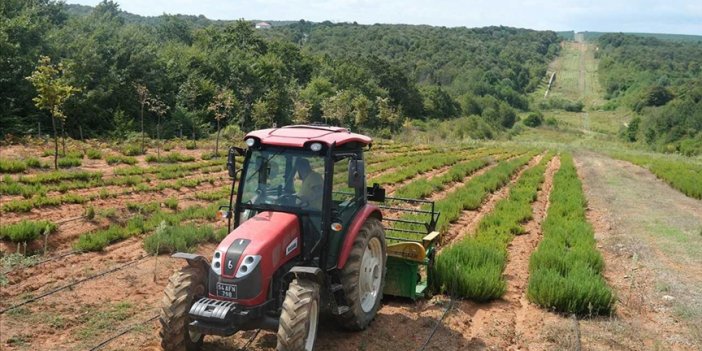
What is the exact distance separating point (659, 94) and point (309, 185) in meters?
110

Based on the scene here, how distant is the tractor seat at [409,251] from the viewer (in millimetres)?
7547

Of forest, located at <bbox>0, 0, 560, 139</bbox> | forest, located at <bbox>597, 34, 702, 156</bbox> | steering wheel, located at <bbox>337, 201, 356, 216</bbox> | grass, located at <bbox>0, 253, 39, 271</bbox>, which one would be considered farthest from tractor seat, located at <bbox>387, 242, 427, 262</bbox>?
forest, located at <bbox>597, 34, 702, 156</bbox>

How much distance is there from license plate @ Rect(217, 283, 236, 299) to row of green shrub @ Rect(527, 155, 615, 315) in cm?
455

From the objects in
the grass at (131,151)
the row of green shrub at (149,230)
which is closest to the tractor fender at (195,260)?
the row of green shrub at (149,230)

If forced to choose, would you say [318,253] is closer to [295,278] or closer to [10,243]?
[295,278]

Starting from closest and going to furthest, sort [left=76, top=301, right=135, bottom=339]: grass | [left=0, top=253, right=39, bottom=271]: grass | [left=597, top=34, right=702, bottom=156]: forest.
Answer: [left=76, top=301, right=135, bottom=339]: grass → [left=0, top=253, right=39, bottom=271]: grass → [left=597, top=34, right=702, bottom=156]: forest

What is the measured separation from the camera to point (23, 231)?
9.83 meters

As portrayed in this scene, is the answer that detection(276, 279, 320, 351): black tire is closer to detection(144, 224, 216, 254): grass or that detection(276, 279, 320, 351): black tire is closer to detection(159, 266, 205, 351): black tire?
detection(159, 266, 205, 351): black tire

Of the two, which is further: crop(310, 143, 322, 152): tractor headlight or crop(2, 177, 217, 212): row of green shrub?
crop(2, 177, 217, 212): row of green shrub

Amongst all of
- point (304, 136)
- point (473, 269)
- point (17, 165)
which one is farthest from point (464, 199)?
point (17, 165)

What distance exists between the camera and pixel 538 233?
12820mm

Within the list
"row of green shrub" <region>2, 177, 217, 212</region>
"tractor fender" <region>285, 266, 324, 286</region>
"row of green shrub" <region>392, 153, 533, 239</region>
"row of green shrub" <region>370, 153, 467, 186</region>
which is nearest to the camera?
"tractor fender" <region>285, 266, 324, 286</region>

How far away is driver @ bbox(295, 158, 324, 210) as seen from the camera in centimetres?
602

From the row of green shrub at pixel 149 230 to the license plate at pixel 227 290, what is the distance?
15.1 feet
